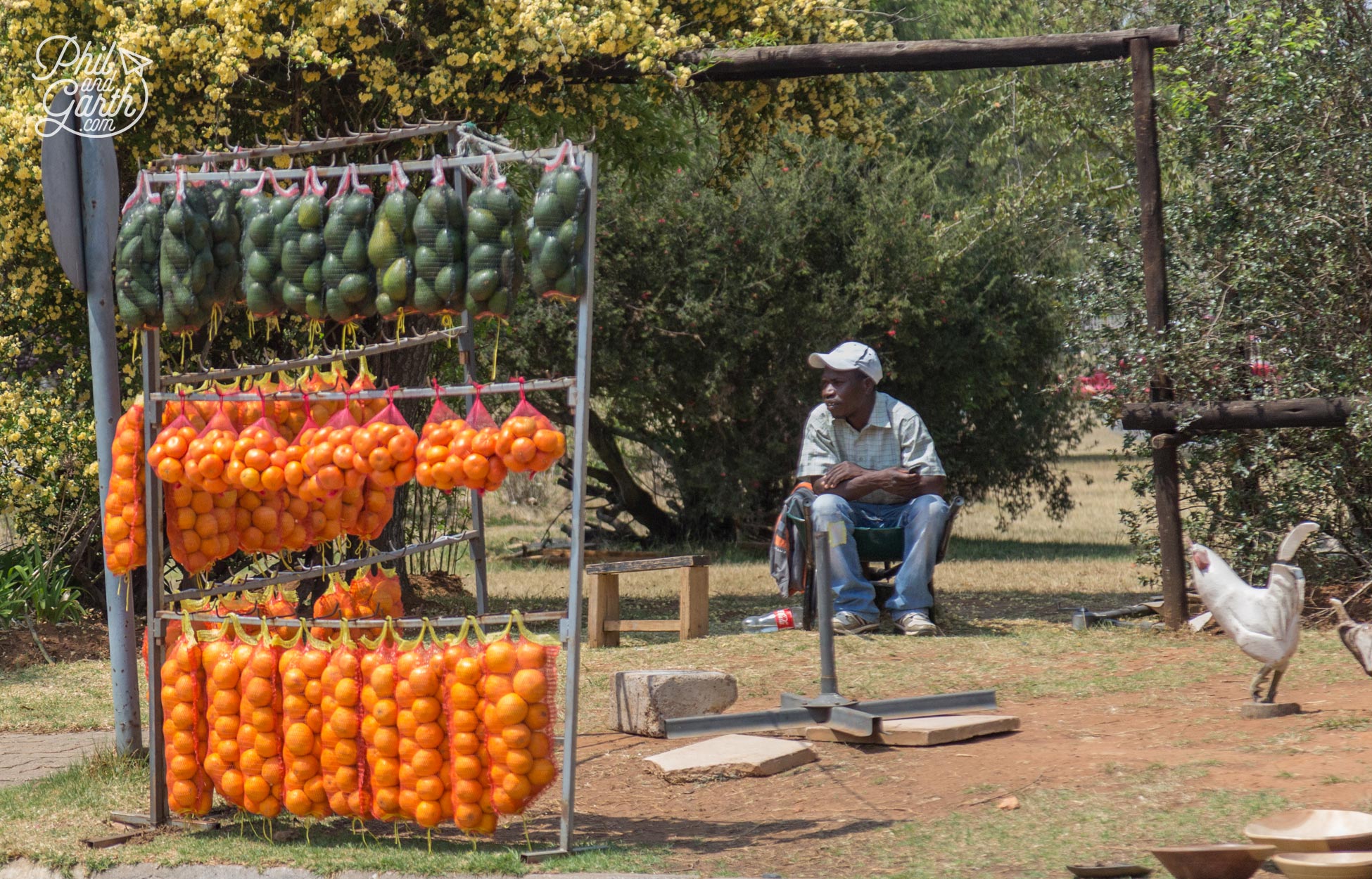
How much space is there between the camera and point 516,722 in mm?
4418

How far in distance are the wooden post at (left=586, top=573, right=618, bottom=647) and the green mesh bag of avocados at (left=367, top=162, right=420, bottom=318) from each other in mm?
3873

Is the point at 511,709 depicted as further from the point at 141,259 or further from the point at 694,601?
the point at 694,601

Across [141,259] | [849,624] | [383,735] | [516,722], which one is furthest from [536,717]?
[849,624]

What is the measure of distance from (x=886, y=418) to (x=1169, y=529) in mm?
1701

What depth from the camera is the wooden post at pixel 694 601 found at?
27.6 feet

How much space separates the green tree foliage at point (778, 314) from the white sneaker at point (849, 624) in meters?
5.87

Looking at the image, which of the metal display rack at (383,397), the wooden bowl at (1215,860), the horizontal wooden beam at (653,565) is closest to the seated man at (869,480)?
the horizontal wooden beam at (653,565)

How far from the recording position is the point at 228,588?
543 centimetres

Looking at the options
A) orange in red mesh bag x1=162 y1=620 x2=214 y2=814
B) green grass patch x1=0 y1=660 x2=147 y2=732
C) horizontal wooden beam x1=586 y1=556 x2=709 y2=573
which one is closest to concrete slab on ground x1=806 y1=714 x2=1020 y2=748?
orange in red mesh bag x1=162 y1=620 x2=214 y2=814

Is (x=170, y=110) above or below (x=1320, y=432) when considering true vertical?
above

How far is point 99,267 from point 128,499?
1.26 meters

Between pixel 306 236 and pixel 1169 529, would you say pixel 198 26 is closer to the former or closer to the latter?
pixel 306 236

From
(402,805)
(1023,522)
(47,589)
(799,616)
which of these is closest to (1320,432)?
(799,616)

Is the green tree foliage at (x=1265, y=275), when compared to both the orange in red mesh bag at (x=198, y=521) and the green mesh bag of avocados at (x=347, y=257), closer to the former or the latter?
the green mesh bag of avocados at (x=347, y=257)
